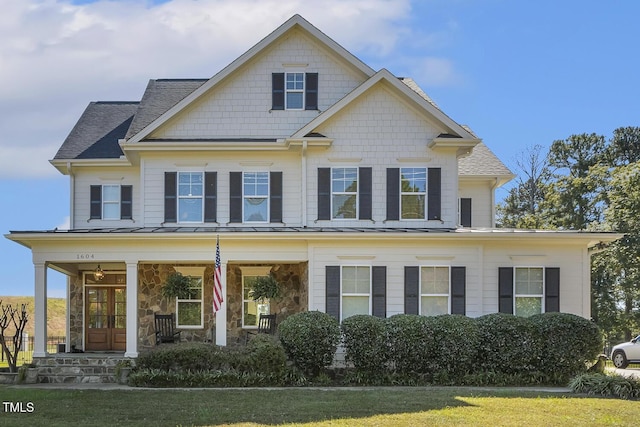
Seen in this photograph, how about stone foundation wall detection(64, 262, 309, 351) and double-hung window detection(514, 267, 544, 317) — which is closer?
double-hung window detection(514, 267, 544, 317)

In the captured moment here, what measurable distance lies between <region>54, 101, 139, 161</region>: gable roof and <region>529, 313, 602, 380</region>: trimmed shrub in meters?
13.8

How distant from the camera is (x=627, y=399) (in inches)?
645

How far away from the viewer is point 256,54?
23062 mm

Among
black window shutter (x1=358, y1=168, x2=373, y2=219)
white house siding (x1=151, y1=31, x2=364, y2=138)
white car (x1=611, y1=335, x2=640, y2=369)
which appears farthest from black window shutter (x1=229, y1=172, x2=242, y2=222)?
white car (x1=611, y1=335, x2=640, y2=369)

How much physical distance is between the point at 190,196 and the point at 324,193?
12.8ft

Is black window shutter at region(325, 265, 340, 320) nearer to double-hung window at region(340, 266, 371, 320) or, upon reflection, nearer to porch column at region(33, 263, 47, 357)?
double-hung window at region(340, 266, 371, 320)

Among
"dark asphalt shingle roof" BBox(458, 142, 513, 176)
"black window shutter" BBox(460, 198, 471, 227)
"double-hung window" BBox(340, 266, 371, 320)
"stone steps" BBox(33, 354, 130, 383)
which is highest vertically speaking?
"dark asphalt shingle roof" BBox(458, 142, 513, 176)

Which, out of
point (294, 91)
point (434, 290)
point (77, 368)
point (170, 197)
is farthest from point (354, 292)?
point (77, 368)

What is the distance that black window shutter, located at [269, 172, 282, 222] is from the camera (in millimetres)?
22672

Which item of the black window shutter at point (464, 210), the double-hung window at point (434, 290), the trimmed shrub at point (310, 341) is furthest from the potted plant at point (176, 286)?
the black window shutter at point (464, 210)

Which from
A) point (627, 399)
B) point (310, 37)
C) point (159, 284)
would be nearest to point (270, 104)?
point (310, 37)

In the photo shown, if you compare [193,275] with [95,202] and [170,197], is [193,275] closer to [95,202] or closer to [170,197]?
[170,197]

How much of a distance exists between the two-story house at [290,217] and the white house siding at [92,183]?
1.8 inches

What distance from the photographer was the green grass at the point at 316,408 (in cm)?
1320
